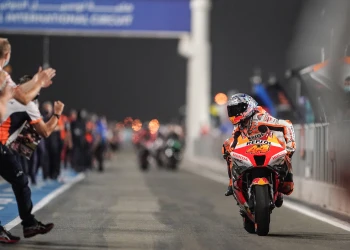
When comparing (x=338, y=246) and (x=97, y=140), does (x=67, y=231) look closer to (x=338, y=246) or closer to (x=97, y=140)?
(x=338, y=246)

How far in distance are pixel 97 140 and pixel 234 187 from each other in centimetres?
2027

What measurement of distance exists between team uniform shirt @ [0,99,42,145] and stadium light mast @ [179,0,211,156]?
94.8 feet

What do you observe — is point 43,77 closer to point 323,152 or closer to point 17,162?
point 17,162

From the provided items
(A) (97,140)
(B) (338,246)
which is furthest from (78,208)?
(A) (97,140)

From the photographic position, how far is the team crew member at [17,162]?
9.33m

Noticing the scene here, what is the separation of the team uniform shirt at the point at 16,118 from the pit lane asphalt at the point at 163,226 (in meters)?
1.06

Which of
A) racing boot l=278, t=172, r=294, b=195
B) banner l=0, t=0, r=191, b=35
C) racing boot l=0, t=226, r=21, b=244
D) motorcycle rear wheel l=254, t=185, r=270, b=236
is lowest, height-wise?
racing boot l=0, t=226, r=21, b=244

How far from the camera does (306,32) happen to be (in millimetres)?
17156

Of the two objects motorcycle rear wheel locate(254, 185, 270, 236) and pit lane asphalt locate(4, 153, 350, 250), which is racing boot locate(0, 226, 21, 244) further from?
motorcycle rear wheel locate(254, 185, 270, 236)

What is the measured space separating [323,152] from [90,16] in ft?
69.3

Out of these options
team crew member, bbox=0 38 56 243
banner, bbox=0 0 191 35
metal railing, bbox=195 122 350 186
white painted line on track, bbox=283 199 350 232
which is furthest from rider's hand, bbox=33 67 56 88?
banner, bbox=0 0 191 35

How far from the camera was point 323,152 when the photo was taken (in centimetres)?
1538

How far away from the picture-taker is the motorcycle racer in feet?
34.8

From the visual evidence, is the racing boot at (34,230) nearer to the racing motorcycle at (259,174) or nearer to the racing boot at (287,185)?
the racing motorcycle at (259,174)
